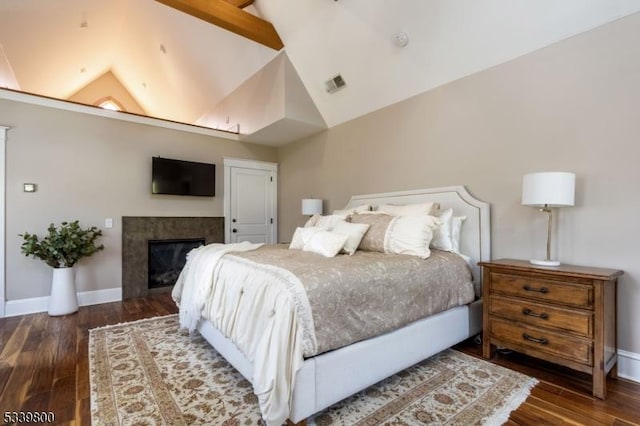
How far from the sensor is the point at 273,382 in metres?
1.38

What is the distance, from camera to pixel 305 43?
3830 mm

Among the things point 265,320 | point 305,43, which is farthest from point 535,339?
point 305,43

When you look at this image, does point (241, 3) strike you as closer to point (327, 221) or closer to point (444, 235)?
point (327, 221)

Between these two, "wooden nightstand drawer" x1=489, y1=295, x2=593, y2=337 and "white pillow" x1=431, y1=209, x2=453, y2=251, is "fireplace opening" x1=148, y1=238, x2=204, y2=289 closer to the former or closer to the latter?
"white pillow" x1=431, y1=209, x2=453, y2=251

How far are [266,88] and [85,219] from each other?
2985mm

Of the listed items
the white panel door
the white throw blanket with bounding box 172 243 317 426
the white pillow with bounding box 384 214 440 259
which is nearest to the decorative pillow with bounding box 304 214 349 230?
the white pillow with bounding box 384 214 440 259

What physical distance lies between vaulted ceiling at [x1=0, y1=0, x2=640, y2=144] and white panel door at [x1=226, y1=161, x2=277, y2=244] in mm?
690

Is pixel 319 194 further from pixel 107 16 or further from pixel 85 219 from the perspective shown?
pixel 107 16

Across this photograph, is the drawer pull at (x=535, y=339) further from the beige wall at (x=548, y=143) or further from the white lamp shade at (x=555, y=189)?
the white lamp shade at (x=555, y=189)

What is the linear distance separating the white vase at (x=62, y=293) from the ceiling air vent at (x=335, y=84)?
12.7 ft

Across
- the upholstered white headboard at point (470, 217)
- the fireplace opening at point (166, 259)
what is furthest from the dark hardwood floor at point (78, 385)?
the fireplace opening at point (166, 259)

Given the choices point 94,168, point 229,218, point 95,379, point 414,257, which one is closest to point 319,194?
point 229,218

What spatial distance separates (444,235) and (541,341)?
3.48 ft

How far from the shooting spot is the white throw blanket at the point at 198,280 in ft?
7.47
